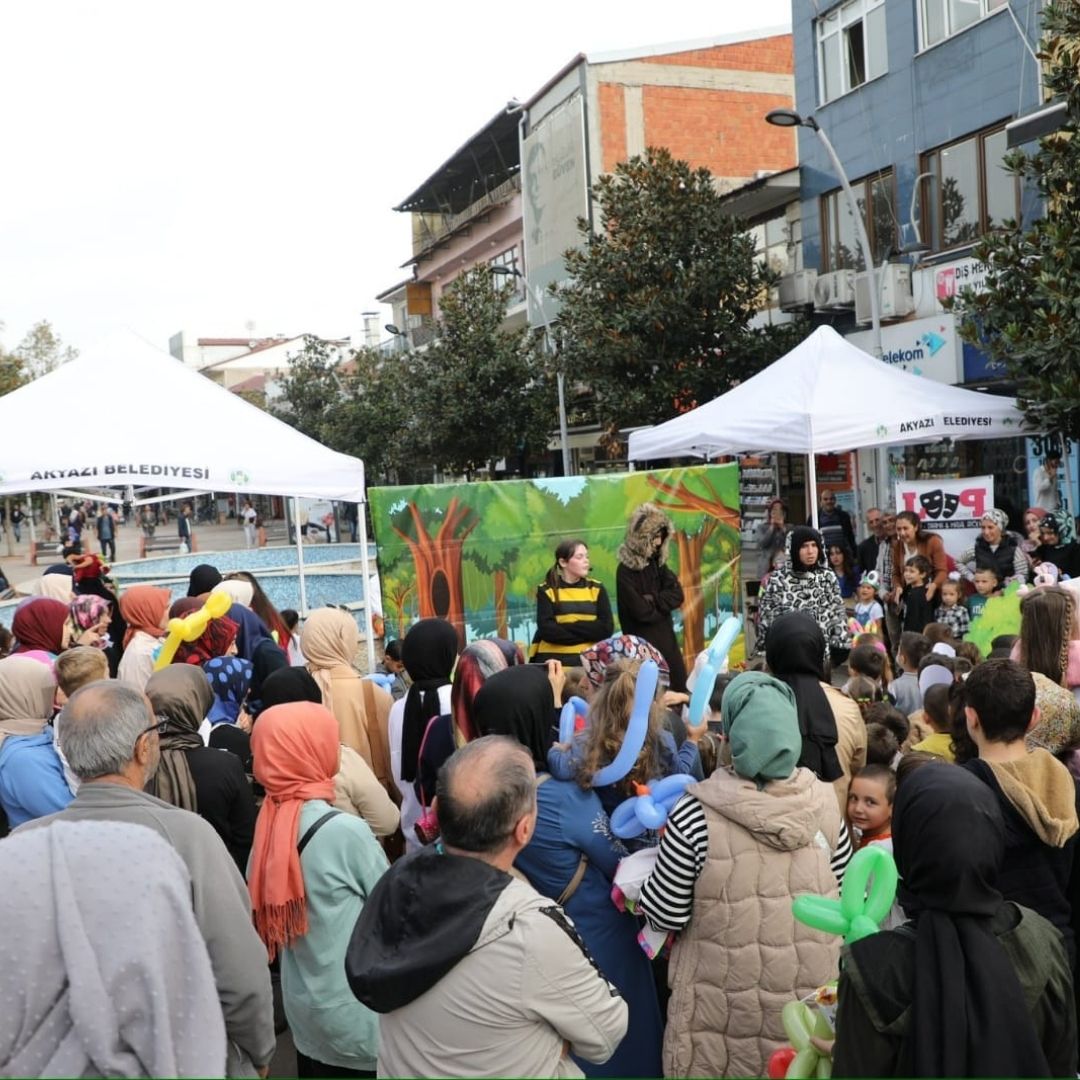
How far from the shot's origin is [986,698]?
3168 mm

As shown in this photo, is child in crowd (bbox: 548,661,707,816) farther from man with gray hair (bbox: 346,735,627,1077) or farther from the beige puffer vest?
man with gray hair (bbox: 346,735,627,1077)

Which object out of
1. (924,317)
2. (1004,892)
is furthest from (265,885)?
(924,317)

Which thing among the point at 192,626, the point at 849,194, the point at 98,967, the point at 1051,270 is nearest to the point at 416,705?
the point at 192,626

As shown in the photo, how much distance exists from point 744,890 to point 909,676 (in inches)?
135

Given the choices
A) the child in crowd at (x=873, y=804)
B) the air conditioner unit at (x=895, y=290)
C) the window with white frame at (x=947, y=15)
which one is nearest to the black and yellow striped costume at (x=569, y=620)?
the child in crowd at (x=873, y=804)

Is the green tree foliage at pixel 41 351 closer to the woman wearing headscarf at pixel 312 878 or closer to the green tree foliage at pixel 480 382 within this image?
the green tree foliage at pixel 480 382

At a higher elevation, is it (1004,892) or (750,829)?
(750,829)

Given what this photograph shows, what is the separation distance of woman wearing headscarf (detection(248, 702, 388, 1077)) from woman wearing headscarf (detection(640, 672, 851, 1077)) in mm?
939

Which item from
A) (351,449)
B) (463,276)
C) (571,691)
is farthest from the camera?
(351,449)

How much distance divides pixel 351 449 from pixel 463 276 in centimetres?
1449

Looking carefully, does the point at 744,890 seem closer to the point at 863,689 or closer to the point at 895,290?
the point at 863,689

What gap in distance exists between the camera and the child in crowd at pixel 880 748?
4.45 m

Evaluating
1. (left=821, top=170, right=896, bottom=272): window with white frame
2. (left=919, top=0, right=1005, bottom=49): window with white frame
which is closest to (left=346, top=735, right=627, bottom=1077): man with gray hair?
(left=919, top=0, right=1005, bottom=49): window with white frame

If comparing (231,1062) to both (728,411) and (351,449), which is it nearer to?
(728,411)
